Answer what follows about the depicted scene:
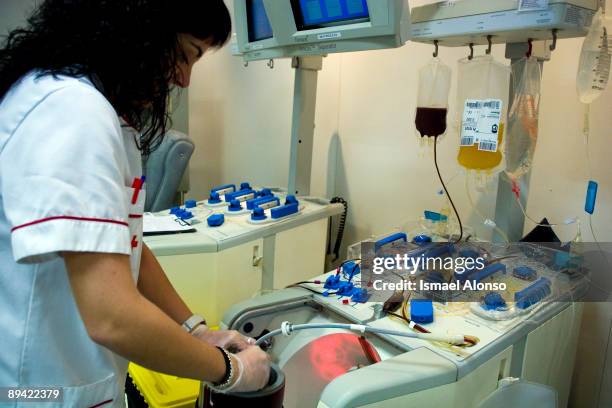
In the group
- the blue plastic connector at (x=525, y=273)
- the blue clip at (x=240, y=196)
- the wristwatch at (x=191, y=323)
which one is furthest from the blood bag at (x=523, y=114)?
the blue clip at (x=240, y=196)

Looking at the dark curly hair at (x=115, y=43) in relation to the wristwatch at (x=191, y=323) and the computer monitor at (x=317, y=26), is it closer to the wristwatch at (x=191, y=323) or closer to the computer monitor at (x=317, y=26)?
the wristwatch at (x=191, y=323)

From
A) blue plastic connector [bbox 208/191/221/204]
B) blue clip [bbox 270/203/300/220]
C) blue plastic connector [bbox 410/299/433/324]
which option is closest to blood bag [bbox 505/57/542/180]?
blue plastic connector [bbox 410/299/433/324]

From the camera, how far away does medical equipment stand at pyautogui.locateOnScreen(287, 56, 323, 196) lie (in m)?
1.74

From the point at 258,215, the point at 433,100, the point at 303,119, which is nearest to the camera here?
the point at 433,100

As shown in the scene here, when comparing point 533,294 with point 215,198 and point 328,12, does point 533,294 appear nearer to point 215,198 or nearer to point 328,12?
point 328,12

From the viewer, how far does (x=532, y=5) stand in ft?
3.16

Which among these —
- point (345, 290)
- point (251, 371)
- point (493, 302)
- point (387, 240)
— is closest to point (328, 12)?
point (387, 240)

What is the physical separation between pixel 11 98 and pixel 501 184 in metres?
1.16


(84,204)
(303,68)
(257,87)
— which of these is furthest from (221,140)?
(84,204)

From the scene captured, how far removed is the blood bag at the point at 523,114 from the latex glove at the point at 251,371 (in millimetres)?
827

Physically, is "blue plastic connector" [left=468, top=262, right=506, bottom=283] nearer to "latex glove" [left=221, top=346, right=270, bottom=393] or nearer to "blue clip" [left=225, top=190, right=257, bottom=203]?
"latex glove" [left=221, top=346, right=270, bottom=393]

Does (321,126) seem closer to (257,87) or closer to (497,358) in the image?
(257,87)

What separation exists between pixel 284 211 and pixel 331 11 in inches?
26.8

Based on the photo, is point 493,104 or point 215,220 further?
point 215,220
